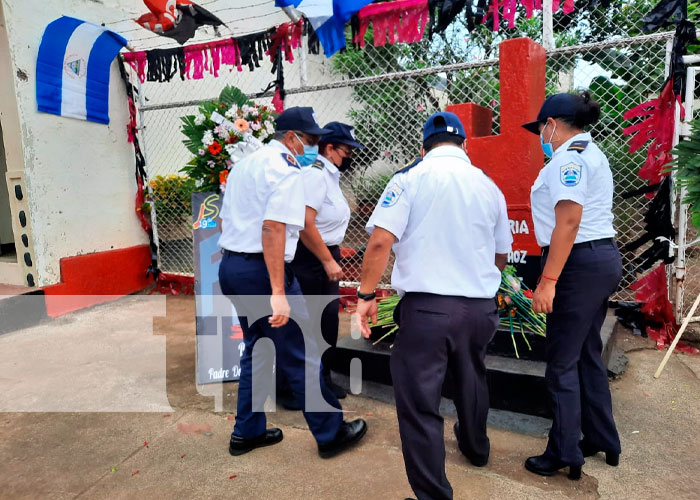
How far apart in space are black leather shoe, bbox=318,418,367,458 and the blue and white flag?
490 cm

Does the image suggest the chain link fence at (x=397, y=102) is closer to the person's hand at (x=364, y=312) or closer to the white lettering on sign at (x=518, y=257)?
the white lettering on sign at (x=518, y=257)

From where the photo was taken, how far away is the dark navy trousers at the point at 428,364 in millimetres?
1974

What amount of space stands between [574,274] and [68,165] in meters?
5.59

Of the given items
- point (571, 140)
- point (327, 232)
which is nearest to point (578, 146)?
point (571, 140)

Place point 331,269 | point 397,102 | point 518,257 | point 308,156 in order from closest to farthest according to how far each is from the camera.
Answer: point 308,156
point 331,269
point 518,257
point 397,102

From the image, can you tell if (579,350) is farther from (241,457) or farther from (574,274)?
(241,457)

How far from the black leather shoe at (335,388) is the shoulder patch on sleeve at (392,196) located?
5.58 ft

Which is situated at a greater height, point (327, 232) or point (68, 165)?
point (68, 165)

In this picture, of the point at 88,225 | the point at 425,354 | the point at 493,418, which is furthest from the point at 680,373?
the point at 88,225

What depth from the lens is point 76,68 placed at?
18.6 ft

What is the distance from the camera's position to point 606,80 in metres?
4.84

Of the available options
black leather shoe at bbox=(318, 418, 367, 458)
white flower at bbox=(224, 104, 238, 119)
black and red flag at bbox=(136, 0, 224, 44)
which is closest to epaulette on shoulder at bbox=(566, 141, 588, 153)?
black leather shoe at bbox=(318, 418, 367, 458)

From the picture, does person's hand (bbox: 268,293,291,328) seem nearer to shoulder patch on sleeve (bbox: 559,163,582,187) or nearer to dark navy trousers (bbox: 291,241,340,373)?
dark navy trousers (bbox: 291,241,340,373)

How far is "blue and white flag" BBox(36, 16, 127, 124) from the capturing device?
17.6 ft
